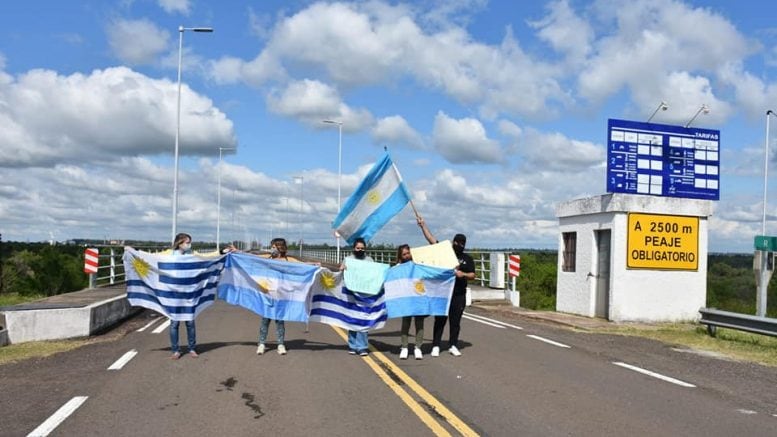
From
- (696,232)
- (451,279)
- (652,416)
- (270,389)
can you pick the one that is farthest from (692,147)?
(270,389)

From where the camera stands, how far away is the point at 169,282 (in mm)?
11898

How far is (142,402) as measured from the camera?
7.88 metres

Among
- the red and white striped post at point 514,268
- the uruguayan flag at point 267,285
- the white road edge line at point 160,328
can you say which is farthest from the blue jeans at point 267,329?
the red and white striped post at point 514,268

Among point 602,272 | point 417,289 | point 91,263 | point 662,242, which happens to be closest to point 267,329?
point 417,289

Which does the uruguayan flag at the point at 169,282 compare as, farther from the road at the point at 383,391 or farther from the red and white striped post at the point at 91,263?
the red and white striped post at the point at 91,263

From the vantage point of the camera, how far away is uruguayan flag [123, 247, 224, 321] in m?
11.8

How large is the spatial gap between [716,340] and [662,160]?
20.4ft

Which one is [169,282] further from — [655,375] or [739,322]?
[739,322]

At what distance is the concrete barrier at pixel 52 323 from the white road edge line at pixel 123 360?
2352 mm

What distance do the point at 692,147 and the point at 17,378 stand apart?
1773 cm

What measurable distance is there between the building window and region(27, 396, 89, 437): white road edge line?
16.4 metres

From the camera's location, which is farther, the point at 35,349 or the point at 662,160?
the point at 662,160

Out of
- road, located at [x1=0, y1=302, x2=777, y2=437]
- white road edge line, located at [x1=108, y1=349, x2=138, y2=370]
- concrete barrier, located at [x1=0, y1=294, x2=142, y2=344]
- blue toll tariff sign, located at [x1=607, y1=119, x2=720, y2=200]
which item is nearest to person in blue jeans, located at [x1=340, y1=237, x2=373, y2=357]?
road, located at [x1=0, y1=302, x2=777, y2=437]

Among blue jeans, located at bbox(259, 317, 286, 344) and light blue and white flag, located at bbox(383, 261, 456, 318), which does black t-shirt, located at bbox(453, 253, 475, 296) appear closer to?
light blue and white flag, located at bbox(383, 261, 456, 318)
